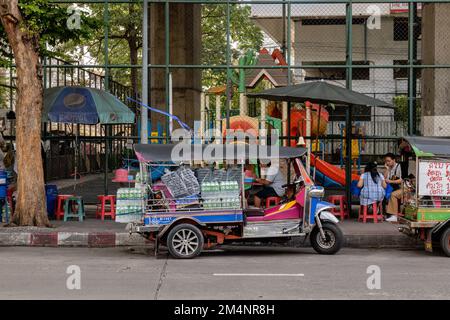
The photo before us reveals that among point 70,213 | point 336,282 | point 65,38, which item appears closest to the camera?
point 336,282

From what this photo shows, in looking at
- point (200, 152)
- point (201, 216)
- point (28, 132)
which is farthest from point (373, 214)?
→ point (28, 132)

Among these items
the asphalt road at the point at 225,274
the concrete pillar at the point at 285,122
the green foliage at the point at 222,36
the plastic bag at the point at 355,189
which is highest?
the green foliage at the point at 222,36

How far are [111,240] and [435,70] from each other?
32.3 ft

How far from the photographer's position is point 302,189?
1127 cm

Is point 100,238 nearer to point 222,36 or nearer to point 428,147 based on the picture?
point 428,147

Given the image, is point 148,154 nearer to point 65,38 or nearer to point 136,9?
point 65,38

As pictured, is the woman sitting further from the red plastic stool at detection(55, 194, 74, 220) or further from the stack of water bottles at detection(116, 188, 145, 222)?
the red plastic stool at detection(55, 194, 74, 220)

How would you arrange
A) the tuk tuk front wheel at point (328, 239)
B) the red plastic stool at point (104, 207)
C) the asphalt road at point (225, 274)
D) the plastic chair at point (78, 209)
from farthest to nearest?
the red plastic stool at point (104, 207), the plastic chair at point (78, 209), the tuk tuk front wheel at point (328, 239), the asphalt road at point (225, 274)

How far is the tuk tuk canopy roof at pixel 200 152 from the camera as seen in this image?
35.7 ft

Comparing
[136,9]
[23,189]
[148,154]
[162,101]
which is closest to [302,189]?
[148,154]

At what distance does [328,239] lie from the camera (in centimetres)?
1140

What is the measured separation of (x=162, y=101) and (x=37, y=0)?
31.6ft

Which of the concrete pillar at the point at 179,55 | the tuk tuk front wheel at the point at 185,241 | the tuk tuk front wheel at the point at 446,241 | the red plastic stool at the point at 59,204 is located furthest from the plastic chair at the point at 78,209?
the tuk tuk front wheel at the point at 446,241

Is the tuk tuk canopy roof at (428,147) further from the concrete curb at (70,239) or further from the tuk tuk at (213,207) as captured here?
the concrete curb at (70,239)
